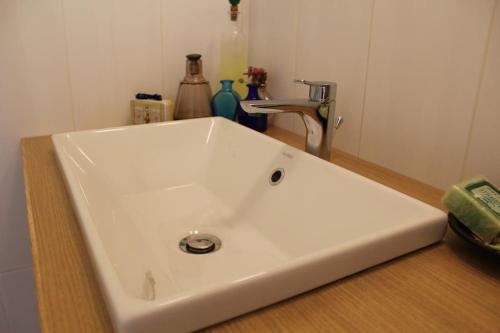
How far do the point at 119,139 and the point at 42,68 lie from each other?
280mm

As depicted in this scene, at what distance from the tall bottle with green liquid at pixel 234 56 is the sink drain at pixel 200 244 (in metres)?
0.53

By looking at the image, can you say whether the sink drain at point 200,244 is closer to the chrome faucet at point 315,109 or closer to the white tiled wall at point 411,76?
the chrome faucet at point 315,109

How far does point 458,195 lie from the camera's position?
54 cm

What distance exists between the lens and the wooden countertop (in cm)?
41

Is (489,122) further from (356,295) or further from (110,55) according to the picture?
(110,55)

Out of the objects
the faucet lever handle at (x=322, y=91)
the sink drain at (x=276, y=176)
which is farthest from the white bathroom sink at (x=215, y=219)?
the faucet lever handle at (x=322, y=91)

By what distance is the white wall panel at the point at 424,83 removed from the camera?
2.21 ft

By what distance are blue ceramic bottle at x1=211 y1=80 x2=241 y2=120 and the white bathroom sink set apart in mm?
70

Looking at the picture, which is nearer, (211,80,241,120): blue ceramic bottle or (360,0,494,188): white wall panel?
(360,0,494,188): white wall panel

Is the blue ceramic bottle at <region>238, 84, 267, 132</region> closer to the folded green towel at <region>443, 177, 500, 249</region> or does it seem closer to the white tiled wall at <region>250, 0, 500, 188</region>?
the white tiled wall at <region>250, 0, 500, 188</region>

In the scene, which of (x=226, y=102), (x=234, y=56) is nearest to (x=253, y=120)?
(x=226, y=102)

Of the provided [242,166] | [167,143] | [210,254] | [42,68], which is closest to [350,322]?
[210,254]

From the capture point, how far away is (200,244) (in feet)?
2.48

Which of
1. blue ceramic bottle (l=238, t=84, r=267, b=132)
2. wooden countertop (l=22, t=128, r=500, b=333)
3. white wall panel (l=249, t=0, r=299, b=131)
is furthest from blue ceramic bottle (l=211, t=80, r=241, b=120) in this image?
wooden countertop (l=22, t=128, r=500, b=333)
